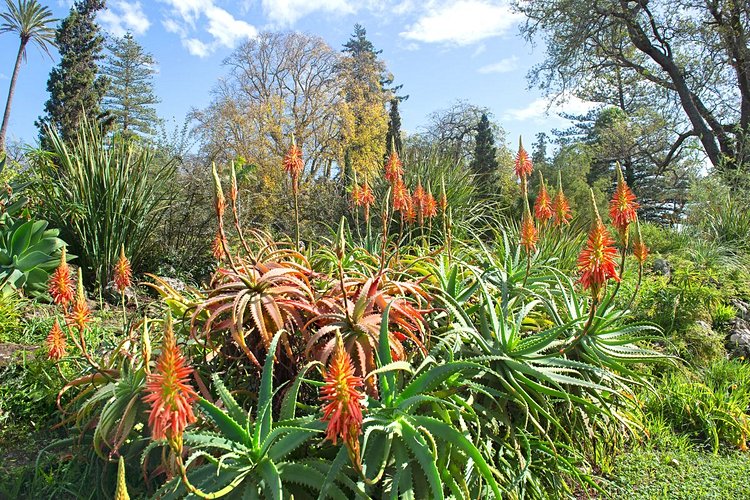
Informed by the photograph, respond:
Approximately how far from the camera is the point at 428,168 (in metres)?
6.98

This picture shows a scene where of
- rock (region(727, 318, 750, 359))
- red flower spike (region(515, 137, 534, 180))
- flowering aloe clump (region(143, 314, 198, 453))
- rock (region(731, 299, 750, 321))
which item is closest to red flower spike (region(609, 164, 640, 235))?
red flower spike (region(515, 137, 534, 180))

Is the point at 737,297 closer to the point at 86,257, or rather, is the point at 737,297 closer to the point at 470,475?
the point at 470,475

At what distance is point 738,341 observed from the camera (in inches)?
164

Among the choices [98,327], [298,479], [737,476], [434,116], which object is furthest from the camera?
[434,116]

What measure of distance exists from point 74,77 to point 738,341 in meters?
23.8

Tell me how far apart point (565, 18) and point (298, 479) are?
53.2 feet

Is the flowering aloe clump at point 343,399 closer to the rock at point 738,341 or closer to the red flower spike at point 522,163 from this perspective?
the red flower spike at point 522,163

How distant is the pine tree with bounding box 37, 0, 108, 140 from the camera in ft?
66.3

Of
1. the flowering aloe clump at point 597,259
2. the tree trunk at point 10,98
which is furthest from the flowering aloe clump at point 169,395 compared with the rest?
the tree trunk at point 10,98

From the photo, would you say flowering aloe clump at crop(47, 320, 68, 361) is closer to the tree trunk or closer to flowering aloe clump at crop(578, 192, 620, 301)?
flowering aloe clump at crop(578, 192, 620, 301)

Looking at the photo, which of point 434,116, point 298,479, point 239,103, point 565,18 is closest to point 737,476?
point 298,479

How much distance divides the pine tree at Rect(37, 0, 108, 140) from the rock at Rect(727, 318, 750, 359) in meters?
21.6

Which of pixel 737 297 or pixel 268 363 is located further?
pixel 737 297

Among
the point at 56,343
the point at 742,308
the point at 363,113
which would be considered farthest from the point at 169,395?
the point at 363,113
